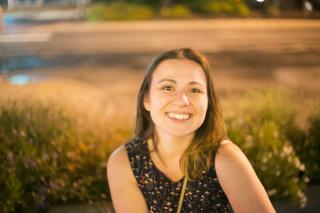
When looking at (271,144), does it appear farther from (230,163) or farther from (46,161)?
(46,161)

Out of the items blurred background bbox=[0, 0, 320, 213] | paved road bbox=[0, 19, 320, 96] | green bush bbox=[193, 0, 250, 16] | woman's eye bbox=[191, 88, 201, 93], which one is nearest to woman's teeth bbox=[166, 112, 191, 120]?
woman's eye bbox=[191, 88, 201, 93]

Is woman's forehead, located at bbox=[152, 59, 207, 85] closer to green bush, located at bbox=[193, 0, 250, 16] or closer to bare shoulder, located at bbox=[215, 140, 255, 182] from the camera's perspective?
bare shoulder, located at bbox=[215, 140, 255, 182]

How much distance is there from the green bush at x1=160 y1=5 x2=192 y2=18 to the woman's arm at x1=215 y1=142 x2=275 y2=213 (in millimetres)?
11198

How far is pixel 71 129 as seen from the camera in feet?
11.6

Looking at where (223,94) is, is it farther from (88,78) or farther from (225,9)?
(225,9)

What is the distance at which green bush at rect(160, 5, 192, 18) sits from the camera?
506 inches

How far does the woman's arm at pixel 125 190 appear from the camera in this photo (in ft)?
6.86

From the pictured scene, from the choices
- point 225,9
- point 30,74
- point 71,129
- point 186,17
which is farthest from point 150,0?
point 71,129

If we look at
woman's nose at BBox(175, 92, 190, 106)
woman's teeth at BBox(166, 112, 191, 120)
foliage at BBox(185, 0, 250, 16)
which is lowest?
foliage at BBox(185, 0, 250, 16)

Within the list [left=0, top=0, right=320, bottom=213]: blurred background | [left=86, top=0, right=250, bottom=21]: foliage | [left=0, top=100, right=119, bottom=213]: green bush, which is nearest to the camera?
[left=0, top=100, right=119, bottom=213]: green bush

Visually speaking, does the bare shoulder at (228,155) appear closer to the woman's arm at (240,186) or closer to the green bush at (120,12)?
the woman's arm at (240,186)

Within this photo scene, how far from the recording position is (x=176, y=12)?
42.2ft

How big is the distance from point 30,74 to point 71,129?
11.1ft

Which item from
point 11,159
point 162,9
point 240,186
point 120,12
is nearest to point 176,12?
point 162,9
